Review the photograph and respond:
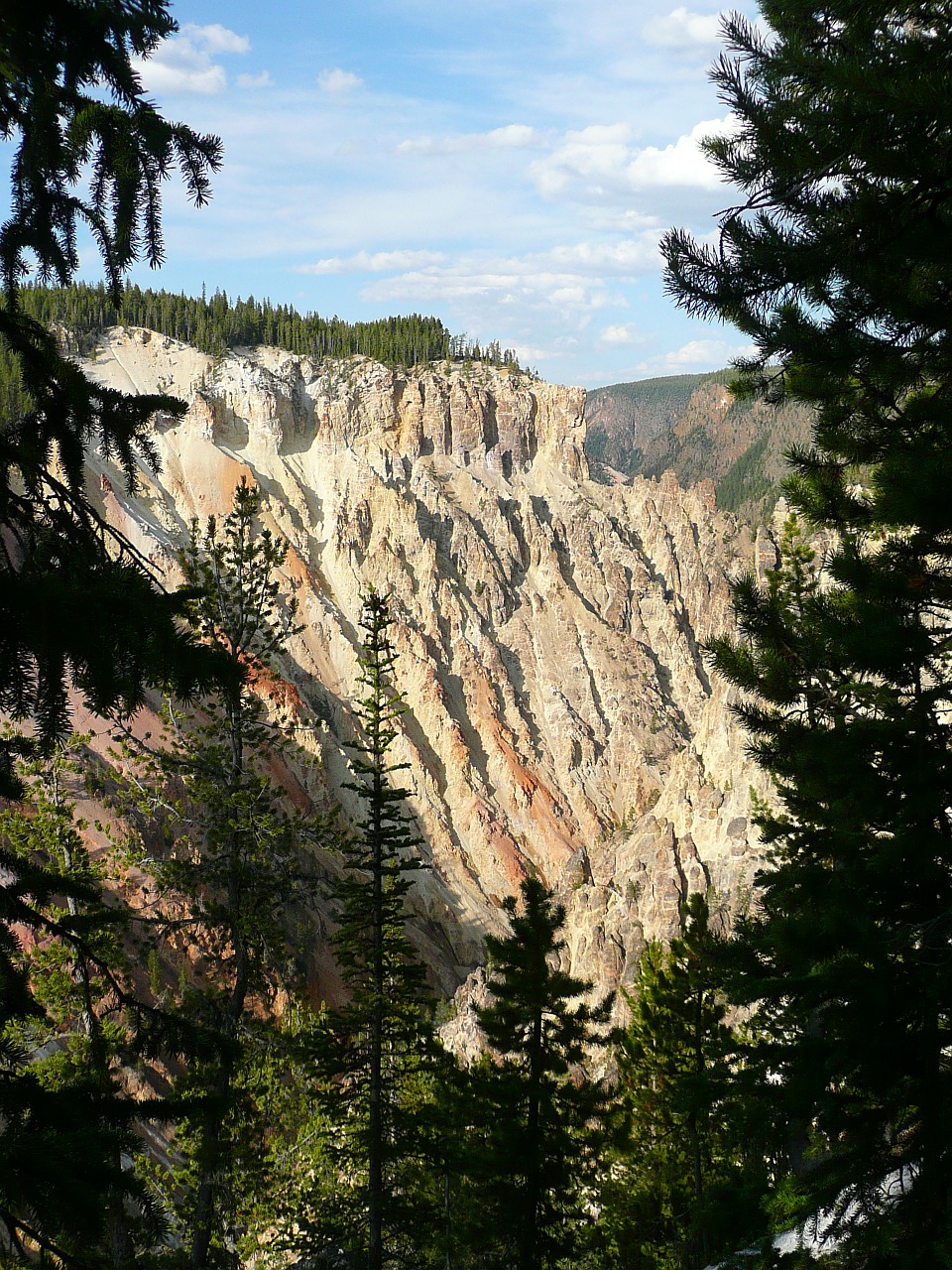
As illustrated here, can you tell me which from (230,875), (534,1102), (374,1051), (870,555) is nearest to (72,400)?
(870,555)

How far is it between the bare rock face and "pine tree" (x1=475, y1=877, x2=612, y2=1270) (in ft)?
120

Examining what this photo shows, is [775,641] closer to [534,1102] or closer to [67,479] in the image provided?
[67,479]

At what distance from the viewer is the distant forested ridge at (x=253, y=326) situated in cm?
8281

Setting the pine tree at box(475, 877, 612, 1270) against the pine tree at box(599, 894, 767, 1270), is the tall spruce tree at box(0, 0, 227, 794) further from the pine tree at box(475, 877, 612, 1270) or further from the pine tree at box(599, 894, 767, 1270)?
the pine tree at box(599, 894, 767, 1270)

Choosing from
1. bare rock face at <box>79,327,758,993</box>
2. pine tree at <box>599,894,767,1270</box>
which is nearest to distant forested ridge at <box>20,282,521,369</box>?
bare rock face at <box>79,327,758,993</box>

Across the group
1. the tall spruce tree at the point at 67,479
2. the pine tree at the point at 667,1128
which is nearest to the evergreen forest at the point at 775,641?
the tall spruce tree at the point at 67,479

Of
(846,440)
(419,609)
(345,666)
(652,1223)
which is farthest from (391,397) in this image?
(846,440)

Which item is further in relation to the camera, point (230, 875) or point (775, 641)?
point (230, 875)

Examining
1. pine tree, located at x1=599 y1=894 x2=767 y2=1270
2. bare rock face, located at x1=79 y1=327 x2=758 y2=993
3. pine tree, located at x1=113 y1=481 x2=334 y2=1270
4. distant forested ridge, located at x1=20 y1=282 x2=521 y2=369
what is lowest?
pine tree, located at x1=599 y1=894 x2=767 y2=1270

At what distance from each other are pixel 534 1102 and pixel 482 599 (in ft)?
202

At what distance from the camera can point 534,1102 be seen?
14.1 m

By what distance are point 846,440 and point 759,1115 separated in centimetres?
521

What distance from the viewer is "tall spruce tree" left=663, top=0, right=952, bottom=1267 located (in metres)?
5.00

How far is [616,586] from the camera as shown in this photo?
8069 centimetres
